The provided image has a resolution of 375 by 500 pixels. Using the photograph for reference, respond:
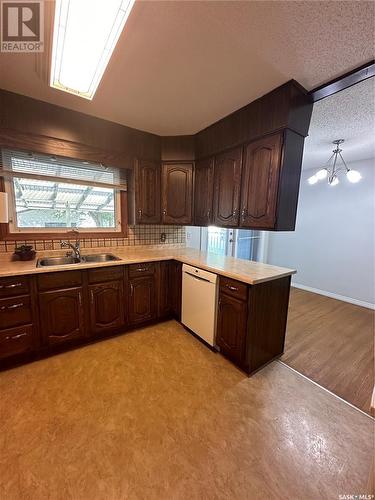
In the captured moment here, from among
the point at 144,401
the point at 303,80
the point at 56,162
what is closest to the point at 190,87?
the point at 303,80

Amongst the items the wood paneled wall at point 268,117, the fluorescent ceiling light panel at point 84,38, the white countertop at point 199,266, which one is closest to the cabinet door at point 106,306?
the white countertop at point 199,266

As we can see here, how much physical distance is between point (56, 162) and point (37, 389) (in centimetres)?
228

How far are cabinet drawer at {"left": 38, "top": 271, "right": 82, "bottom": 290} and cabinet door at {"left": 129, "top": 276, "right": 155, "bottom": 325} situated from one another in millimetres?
573

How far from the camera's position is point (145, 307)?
8.37 feet

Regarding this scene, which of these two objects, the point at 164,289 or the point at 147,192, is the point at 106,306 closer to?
the point at 164,289

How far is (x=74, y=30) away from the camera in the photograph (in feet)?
3.63

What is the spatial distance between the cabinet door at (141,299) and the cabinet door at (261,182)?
135cm

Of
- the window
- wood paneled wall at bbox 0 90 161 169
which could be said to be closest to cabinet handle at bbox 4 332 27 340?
the window

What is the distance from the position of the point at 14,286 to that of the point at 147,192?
1.74 metres

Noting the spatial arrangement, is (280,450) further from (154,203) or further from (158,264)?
(154,203)

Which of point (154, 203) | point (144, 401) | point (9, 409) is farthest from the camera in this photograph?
point (154, 203)

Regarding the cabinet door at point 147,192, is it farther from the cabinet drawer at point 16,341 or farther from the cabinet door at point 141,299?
the cabinet drawer at point 16,341

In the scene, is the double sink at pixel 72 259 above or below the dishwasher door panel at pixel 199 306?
above

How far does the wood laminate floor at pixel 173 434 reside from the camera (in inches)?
42.5
